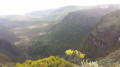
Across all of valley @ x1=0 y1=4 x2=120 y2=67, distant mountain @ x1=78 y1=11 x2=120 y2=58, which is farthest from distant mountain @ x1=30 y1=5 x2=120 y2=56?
distant mountain @ x1=78 y1=11 x2=120 y2=58

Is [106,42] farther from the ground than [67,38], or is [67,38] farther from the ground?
[67,38]

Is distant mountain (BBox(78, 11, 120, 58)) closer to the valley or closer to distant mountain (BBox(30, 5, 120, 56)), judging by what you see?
the valley

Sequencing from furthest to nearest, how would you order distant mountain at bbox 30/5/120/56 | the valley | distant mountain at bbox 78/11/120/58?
distant mountain at bbox 30/5/120/56, distant mountain at bbox 78/11/120/58, the valley

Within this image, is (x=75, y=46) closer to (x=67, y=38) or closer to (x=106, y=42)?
(x=67, y=38)

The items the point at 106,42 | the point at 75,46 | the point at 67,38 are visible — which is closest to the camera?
the point at 106,42

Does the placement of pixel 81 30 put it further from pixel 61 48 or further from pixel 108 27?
pixel 108 27

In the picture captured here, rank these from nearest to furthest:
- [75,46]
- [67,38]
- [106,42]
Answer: [106,42]
[75,46]
[67,38]

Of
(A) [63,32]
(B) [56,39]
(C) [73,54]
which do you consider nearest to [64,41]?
(B) [56,39]

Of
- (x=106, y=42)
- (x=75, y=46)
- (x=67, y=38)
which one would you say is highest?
(x=67, y=38)

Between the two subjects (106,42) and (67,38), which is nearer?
(106,42)

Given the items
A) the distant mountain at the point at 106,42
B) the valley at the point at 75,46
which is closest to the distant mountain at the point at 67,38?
the valley at the point at 75,46

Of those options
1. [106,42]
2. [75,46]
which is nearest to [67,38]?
[75,46]
